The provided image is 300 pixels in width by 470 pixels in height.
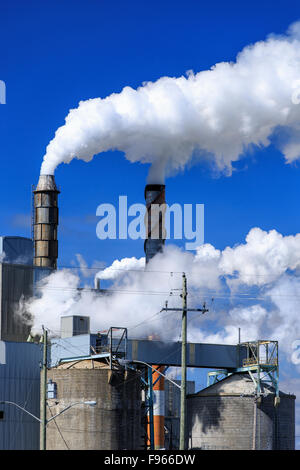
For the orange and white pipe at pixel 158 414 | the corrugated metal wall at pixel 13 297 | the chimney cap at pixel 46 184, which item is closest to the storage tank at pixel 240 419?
the orange and white pipe at pixel 158 414

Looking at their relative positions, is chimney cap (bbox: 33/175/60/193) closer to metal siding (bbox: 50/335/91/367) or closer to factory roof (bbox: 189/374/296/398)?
metal siding (bbox: 50/335/91/367)

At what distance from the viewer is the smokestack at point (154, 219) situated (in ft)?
249

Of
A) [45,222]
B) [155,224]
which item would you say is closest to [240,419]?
[155,224]

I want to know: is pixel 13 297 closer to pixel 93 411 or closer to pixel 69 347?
pixel 69 347

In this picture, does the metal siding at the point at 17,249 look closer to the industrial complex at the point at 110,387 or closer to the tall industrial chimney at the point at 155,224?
the industrial complex at the point at 110,387

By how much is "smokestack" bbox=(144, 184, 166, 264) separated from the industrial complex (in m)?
6.78

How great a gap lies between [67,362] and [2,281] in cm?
872

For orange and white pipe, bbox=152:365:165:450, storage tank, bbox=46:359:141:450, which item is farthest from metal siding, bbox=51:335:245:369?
orange and white pipe, bbox=152:365:165:450

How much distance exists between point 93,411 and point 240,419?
11758 mm

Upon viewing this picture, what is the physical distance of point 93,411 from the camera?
189 feet

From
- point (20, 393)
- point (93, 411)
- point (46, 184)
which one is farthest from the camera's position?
point (46, 184)
